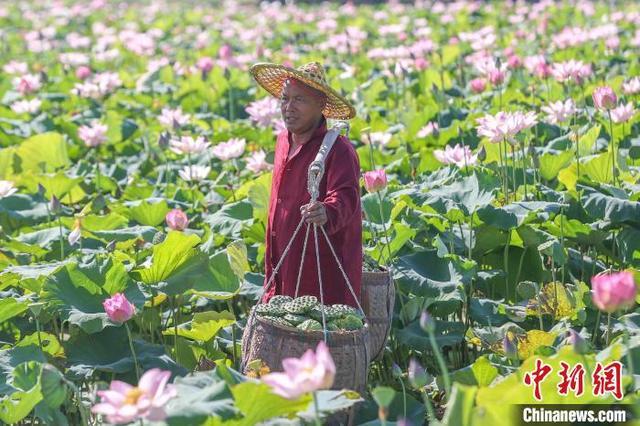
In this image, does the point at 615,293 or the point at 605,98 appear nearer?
the point at 615,293

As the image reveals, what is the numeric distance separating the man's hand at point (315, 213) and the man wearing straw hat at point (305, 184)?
144 millimetres

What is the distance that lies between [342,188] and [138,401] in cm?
101

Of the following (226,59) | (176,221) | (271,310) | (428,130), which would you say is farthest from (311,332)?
(226,59)

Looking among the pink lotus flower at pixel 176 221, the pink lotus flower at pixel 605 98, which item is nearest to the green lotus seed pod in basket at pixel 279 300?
the pink lotus flower at pixel 176 221

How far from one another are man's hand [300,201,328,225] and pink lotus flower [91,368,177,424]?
78 centimetres

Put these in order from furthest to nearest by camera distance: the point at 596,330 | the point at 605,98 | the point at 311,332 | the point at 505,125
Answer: the point at 605,98 → the point at 505,125 → the point at 596,330 → the point at 311,332

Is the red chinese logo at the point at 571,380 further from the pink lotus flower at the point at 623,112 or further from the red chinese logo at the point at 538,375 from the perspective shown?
the pink lotus flower at the point at 623,112

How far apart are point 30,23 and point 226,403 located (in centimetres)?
1104

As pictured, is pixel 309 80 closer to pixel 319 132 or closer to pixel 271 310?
pixel 319 132

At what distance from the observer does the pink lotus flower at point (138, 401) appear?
6.40ft

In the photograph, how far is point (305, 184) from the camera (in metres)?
2.93

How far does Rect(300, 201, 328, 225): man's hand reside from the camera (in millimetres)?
2711

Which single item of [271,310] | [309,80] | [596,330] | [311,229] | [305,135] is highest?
[309,80]

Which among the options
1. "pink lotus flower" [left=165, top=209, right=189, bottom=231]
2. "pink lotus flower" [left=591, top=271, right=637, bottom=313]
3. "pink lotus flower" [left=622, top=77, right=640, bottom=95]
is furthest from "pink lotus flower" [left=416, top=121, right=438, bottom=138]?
"pink lotus flower" [left=591, top=271, right=637, bottom=313]
